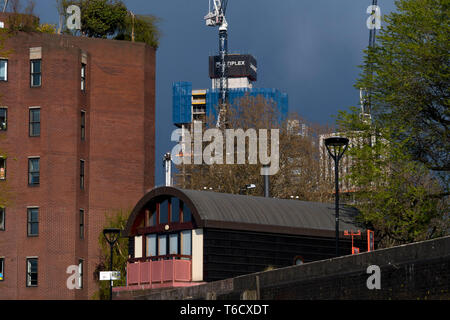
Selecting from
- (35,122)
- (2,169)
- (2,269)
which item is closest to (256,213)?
(35,122)

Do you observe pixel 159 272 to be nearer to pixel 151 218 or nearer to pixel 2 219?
pixel 151 218

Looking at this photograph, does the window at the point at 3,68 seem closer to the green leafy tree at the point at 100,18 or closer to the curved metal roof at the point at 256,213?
the green leafy tree at the point at 100,18

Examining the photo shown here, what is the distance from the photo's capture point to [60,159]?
60000mm

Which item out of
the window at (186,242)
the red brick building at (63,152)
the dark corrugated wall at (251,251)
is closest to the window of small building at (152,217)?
the window at (186,242)

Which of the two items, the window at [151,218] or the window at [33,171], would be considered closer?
the window at [151,218]

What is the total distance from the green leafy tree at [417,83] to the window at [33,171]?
2312 centimetres

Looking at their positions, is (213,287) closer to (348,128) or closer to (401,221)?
(401,221)

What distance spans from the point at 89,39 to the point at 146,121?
676 centimetres

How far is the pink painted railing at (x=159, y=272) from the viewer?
42875 mm

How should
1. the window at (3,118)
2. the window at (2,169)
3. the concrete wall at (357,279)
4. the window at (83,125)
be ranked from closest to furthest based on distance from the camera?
the concrete wall at (357,279) < the window at (2,169) < the window at (3,118) < the window at (83,125)

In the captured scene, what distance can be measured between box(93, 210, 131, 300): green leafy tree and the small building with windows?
10649mm

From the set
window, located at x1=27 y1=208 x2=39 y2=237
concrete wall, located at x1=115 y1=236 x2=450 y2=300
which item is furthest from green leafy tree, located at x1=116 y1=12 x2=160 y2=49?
concrete wall, located at x1=115 y1=236 x2=450 y2=300

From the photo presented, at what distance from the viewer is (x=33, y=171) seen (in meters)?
59.9
